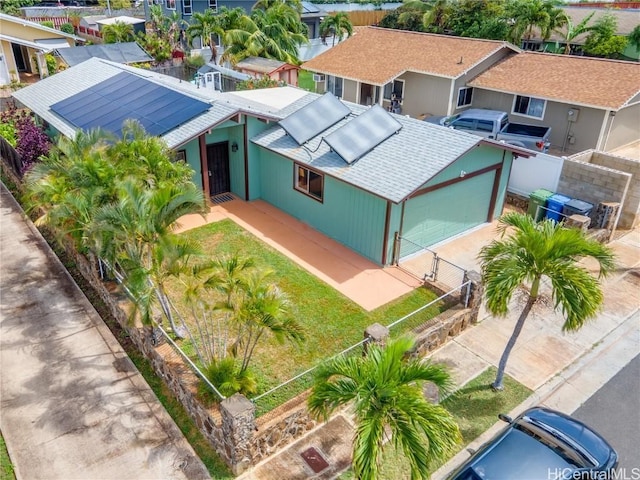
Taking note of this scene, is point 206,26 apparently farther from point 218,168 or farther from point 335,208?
point 335,208

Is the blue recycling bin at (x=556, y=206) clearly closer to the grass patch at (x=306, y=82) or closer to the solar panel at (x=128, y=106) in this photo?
the solar panel at (x=128, y=106)

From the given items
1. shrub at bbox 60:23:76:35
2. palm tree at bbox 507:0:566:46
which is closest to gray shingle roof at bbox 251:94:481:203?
palm tree at bbox 507:0:566:46

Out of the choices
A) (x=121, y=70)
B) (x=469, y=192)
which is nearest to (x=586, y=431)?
(x=469, y=192)

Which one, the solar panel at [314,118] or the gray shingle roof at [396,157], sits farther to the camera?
the solar panel at [314,118]

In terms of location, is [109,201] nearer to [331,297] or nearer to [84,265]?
[84,265]

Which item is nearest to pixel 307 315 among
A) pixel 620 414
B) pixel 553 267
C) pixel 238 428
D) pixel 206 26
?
pixel 238 428

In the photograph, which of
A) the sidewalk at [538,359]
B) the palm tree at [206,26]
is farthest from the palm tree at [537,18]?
the sidewalk at [538,359]

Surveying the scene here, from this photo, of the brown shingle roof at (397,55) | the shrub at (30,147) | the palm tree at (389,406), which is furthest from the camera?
the brown shingle roof at (397,55)
